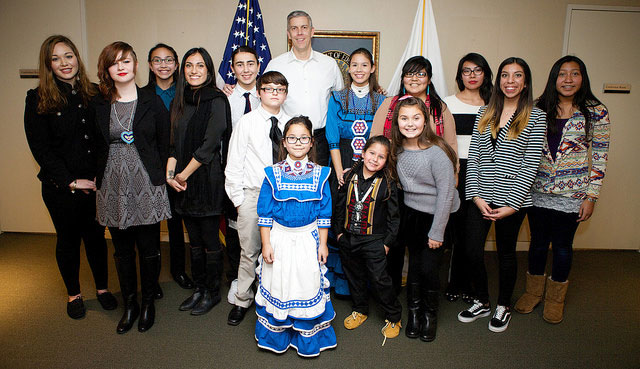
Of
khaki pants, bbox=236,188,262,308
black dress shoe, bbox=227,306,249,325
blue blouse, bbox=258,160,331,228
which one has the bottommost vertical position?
black dress shoe, bbox=227,306,249,325

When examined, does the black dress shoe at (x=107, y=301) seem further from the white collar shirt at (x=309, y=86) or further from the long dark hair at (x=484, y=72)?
the long dark hair at (x=484, y=72)

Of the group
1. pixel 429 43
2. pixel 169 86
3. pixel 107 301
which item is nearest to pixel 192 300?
pixel 107 301

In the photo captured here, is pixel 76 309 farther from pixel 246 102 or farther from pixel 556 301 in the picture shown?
pixel 556 301

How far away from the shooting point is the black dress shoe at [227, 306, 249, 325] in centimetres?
247

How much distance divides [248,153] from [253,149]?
0.05 metres

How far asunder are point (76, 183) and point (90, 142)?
0.27 meters

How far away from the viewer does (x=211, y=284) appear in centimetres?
267

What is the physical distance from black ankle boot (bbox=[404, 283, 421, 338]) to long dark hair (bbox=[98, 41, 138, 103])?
2127mm

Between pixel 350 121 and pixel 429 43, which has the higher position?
pixel 429 43

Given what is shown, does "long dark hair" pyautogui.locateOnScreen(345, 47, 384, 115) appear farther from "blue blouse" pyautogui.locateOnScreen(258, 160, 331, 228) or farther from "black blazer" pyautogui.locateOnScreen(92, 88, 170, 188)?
"black blazer" pyautogui.locateOnScreen(92, 88, 170, 188)

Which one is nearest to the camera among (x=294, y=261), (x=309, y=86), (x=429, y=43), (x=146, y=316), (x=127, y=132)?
(x=294, y=261)

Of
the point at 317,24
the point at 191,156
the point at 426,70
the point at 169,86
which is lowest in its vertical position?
the point at 191,156

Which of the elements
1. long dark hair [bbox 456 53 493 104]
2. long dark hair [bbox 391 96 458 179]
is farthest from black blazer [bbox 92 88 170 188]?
long dark hair [bbox 456 53 493 104]

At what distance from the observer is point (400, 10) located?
12.2ft
